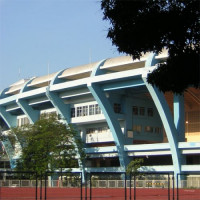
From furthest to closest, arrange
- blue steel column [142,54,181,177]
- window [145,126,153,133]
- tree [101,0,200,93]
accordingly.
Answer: window [145,126,153,133] → blue steel column [142,54,181,177] → tree [101,0,200,93]

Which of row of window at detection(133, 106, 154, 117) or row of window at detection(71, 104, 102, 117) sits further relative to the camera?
row of window at detection(133, 106, 154, 117)

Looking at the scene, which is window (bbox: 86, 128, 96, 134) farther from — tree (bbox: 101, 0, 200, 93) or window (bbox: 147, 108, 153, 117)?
tree (bbox: 101, 0, 200, 93)

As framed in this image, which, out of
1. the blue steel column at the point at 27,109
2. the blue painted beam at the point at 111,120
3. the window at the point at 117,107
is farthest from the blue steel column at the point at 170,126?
the blue steel column at the point at 27,109

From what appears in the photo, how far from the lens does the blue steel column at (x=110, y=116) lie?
227 ft

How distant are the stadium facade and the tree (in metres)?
41.9

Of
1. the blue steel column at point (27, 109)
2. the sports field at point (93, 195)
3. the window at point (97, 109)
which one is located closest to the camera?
the sports field at point (93, 195)

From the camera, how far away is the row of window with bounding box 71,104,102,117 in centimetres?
7544

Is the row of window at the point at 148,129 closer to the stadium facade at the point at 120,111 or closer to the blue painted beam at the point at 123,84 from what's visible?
the stadium facade at the point at 120,111

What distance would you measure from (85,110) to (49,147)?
1169 centimetres

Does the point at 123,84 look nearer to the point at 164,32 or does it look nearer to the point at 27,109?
the point at 27,109

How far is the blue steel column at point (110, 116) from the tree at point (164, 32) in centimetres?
4836

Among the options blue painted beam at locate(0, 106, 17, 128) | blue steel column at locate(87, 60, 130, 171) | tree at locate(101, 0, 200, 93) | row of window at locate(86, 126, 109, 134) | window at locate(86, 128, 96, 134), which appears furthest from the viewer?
blue painted beam at locate(0, 106, 17, 128)

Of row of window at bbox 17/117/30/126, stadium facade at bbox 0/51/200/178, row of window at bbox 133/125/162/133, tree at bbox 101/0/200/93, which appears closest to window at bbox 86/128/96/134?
stadium facade at bbox 0/51/200/178

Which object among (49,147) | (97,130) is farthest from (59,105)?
(49,147)
